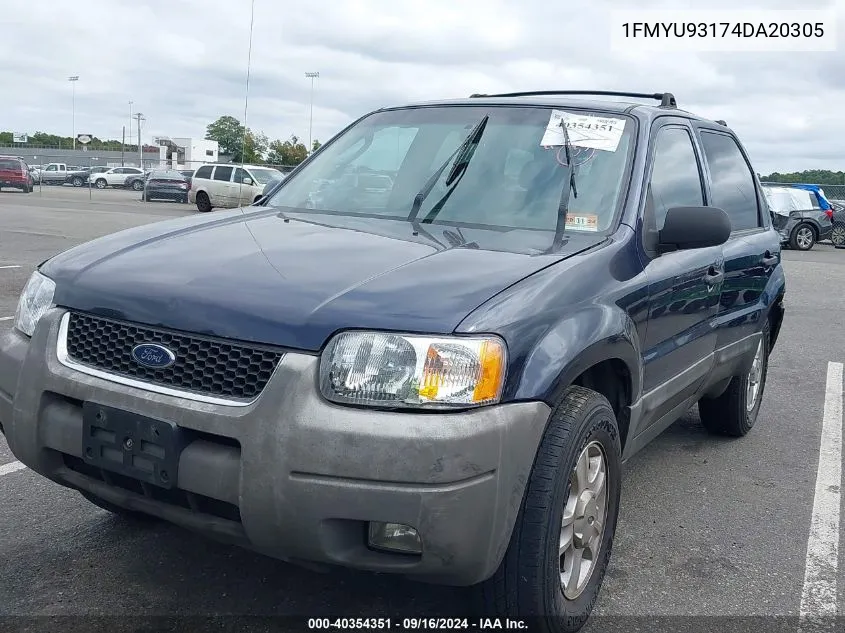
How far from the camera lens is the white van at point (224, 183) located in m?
26.3

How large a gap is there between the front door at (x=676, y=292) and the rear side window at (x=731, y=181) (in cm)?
25

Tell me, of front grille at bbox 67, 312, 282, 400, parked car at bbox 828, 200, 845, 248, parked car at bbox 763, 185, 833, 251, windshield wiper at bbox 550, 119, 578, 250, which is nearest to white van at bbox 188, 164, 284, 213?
parked car at bbox 763, 185, 833, 251

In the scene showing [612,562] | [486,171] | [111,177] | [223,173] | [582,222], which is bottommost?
[111,177]

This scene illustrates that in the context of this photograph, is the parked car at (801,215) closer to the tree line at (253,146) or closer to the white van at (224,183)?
the white van at (224,183)

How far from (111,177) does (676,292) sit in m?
54.5

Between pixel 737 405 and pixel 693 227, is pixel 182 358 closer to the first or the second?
pixel 693 227

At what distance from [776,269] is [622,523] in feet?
7.10

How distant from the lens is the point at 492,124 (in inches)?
149

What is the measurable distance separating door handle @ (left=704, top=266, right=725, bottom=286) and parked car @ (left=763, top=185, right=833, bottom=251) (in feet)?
63.1

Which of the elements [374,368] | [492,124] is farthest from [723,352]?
[374,368]

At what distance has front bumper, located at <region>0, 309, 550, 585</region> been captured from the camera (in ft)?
7.36

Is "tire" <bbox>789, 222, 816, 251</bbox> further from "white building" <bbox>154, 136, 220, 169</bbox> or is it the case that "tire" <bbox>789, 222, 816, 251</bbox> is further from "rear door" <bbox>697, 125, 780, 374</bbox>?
"white building" <bbox>154, 136, 220, 169</bbox>

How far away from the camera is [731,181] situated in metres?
4.76

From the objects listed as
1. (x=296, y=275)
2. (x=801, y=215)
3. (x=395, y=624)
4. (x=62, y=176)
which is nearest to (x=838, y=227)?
(x=801, y=215)
